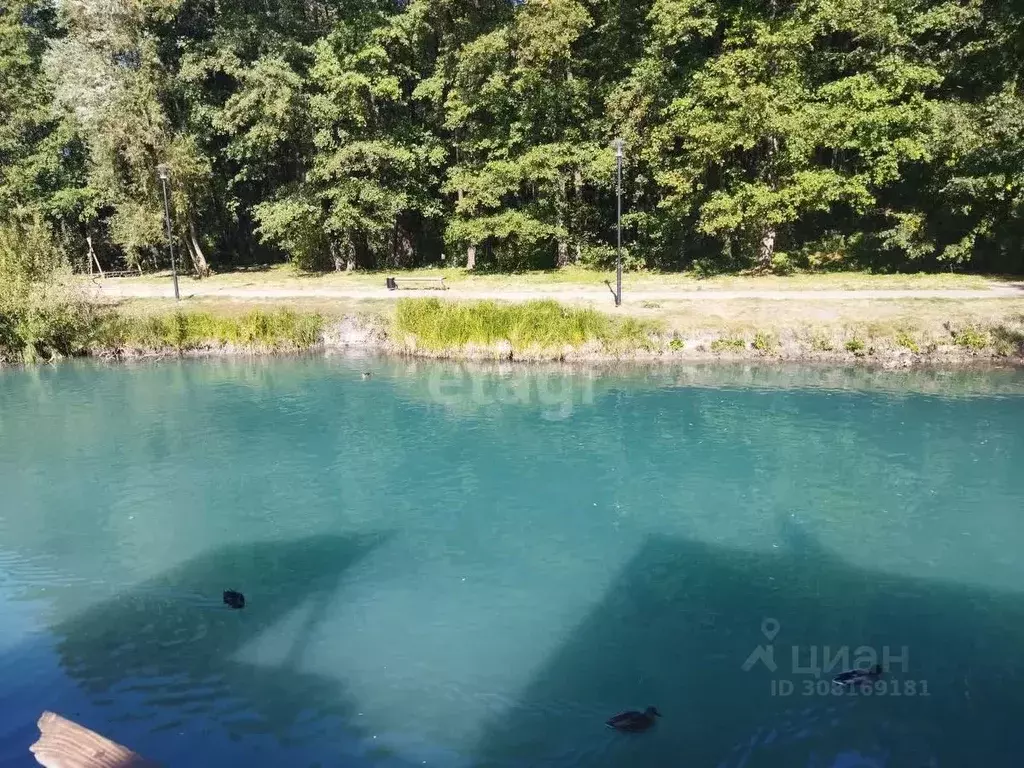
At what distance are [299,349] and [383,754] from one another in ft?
67.5

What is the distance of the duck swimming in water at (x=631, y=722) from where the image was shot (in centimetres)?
794

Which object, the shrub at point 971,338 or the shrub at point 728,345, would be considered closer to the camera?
the shrub at point 971,338

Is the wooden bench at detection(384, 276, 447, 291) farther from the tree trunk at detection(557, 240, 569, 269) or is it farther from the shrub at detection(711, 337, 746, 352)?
the shrub at detection(711, 337, 746, 352)

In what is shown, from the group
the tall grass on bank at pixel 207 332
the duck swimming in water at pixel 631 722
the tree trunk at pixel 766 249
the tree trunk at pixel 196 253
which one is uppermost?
the tree trunk at pixel 196 253

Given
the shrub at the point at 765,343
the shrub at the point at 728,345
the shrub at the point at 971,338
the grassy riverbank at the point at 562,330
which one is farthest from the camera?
the shrub at the point at 728,345

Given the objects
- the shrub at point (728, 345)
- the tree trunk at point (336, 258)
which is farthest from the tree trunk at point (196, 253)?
the shrub at point (728, 345)

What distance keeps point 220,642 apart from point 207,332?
1934 cm

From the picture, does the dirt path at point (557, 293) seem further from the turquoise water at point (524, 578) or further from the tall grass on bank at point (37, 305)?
the turquoise water at point (524, 578)

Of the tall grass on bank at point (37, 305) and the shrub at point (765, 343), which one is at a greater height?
the tall grass on bank at point (37, 305)

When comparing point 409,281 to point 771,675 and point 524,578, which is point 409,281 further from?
point 771,675
